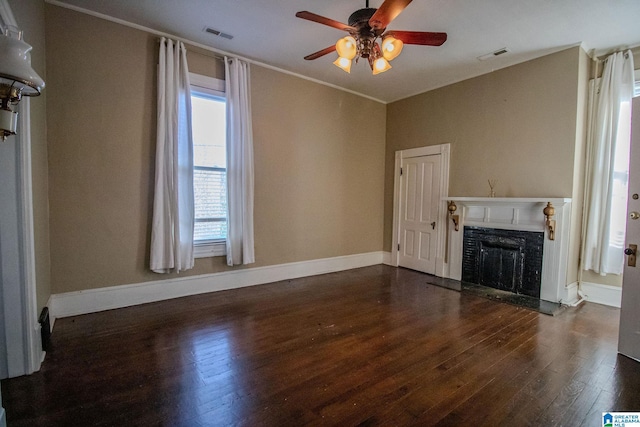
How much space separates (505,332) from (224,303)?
2928 mm

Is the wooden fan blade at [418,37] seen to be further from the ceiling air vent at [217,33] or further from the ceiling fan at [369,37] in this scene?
the ceiling air vent at [217,33]

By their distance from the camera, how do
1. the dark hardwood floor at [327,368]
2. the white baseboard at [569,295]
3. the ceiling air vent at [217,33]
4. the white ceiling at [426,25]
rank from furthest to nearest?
the white baseboard at [569,295] → the ceiling air vent at [217,33] → the white ceiling at [426,25] → the dark hardwood floor at [327,368]

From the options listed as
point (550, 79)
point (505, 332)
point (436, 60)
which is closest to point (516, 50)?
point (550, 79)

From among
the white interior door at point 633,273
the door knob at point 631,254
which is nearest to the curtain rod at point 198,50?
the white interior door at point 633,273

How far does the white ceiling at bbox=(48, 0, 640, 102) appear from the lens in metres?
2.76

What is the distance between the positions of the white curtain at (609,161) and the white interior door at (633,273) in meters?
1.42

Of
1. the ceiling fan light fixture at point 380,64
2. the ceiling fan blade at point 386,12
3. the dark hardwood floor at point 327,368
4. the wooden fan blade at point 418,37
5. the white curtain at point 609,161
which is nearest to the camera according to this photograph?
the dark hardwood floor at point 327,368

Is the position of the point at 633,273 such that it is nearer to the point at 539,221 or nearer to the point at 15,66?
the point at 539,221

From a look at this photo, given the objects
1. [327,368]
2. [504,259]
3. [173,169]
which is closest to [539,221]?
[504,259]

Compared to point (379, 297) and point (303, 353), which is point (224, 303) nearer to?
point (303, 353)

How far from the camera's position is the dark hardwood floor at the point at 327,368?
1.63m

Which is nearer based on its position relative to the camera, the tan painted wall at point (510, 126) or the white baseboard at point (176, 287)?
the white baseboard at point (176, 287)

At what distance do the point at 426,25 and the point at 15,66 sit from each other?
10.8 ft

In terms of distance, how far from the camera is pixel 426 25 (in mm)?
3041
